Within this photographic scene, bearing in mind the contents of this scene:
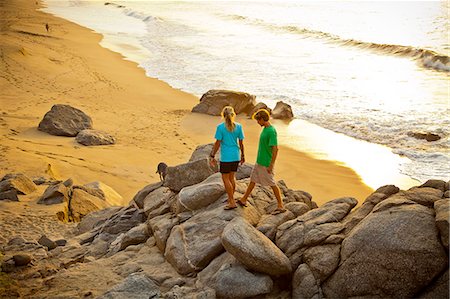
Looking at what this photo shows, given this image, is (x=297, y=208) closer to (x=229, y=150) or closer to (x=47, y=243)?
(x=229, y=150)

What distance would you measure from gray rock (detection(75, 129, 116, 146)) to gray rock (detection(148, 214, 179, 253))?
7853 mm

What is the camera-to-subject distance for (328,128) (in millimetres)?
18641

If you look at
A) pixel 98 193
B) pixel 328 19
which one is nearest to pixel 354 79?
pixel 98 193

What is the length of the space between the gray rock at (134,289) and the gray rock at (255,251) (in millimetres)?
1212

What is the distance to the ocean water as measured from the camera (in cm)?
1866

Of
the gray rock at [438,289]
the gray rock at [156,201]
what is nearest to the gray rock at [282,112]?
the gray rock at [156,201]

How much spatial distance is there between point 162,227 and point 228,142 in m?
1.93

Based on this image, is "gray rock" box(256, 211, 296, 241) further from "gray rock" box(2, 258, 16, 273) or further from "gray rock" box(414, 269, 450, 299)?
"gray rock" box(2, 258, 16, 273)

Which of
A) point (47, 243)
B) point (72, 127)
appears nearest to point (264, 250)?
point (47, 243)


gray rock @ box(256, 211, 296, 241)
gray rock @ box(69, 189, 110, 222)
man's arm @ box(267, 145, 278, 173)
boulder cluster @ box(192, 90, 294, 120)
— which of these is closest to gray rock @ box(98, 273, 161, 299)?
gray rock @ box(256, 211, 296, 241)

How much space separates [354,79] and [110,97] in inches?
564

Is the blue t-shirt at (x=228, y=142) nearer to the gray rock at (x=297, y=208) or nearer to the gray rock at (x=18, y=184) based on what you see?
the gray rock at (x=297, y=208)

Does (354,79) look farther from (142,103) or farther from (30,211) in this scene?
(30,211)

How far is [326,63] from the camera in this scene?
33.7m
